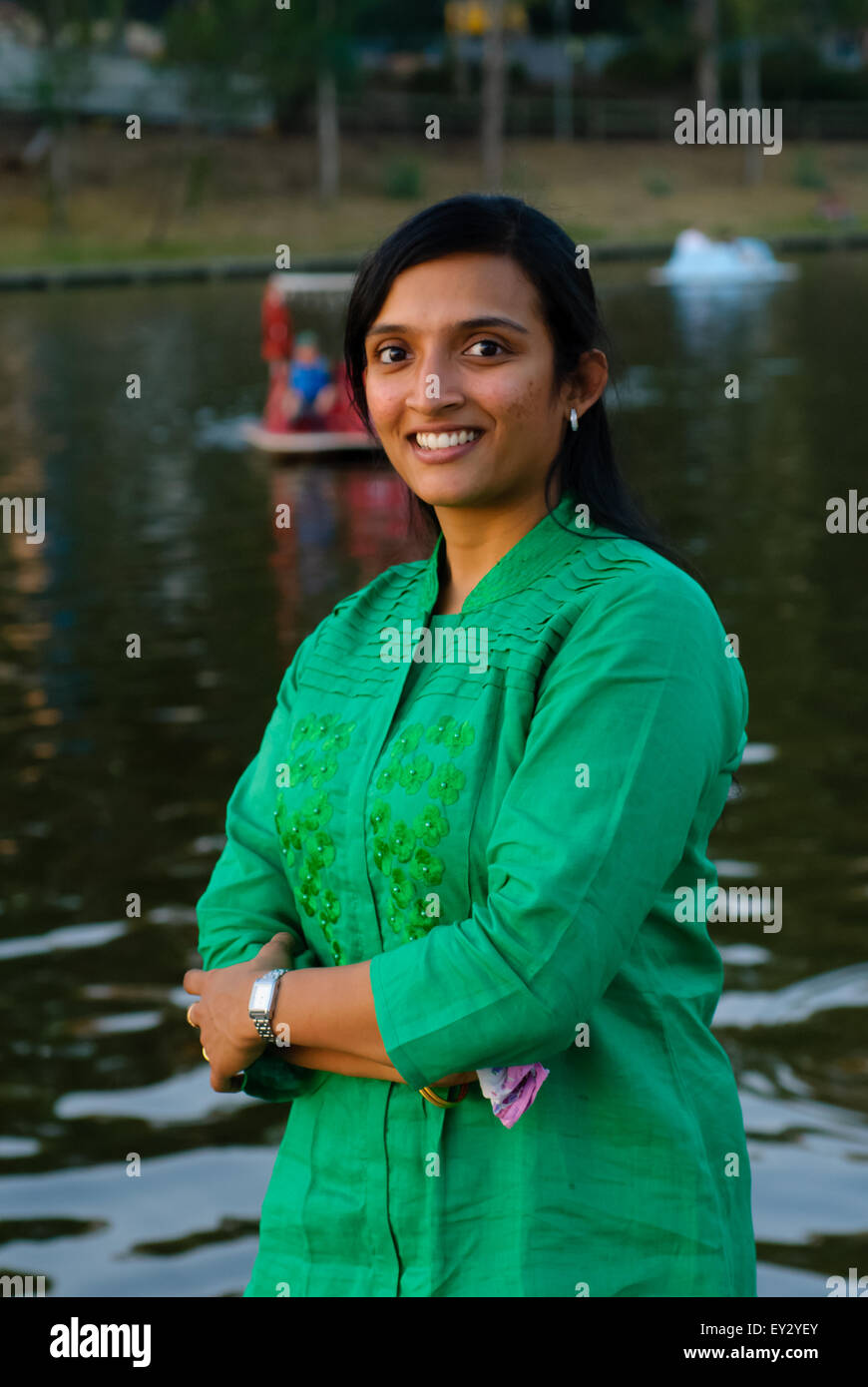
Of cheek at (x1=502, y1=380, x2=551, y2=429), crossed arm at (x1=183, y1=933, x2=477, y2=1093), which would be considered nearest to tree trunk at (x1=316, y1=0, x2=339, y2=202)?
cheek at (x1=502, y1=380, x2=551, y2=429)

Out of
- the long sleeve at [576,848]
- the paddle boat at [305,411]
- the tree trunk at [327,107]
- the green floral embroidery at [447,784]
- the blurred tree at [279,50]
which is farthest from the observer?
the tree trunk at [327,107]

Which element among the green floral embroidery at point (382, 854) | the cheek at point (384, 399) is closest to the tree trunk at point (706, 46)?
the cheek at point (384, 399)

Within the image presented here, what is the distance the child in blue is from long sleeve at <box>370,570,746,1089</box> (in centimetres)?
1774

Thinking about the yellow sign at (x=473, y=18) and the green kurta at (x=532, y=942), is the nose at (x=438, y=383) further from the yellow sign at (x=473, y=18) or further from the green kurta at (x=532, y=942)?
the yellow sign at (x=473, y=18)

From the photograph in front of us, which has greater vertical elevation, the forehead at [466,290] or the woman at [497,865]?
the forehead at [466,290]

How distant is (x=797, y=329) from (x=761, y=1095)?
28.6 m

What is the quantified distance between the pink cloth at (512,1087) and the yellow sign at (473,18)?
73.4 metres

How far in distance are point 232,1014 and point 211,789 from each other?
615cm

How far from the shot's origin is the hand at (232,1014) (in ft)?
7.66

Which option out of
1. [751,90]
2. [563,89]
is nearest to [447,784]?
[563,89]

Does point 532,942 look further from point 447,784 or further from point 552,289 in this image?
point 552,289

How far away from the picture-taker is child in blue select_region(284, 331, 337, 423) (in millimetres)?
19672

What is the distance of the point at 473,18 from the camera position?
7906cm
